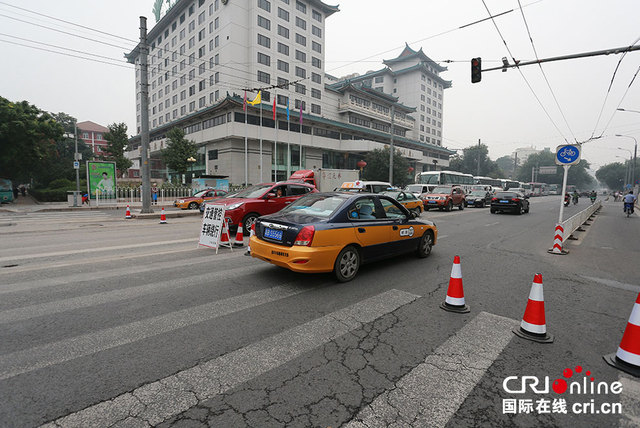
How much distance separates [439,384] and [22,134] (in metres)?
33.5

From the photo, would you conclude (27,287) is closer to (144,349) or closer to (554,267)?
(144,349)

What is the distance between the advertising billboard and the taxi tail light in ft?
76.0

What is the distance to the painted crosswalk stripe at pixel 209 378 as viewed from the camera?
2.15 m

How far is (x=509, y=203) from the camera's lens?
19.2m

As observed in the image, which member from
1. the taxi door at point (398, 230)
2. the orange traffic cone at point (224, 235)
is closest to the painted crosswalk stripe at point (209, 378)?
the taxi door at point (398, 230)

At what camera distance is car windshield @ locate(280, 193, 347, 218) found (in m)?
5.40

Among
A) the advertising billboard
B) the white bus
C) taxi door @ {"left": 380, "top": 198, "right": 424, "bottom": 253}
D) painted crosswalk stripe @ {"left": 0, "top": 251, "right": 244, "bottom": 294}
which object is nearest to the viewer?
painted crosswalk stripe @ {"left": 0, "top": 251, "right": 244, "bottom": 294}

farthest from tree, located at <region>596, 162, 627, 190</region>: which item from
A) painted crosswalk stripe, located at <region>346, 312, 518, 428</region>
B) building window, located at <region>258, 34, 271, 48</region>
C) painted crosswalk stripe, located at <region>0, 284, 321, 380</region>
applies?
painted crosswalk stripe, located at <region>0, 284, 321, 380</region>

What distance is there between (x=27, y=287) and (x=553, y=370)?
684cm

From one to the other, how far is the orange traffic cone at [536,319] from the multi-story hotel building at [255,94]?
30.4 metres

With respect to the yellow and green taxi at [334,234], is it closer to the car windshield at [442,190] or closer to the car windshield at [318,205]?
the car windshield at [318,205]

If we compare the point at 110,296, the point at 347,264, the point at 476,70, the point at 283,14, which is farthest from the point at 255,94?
the point at 110,296

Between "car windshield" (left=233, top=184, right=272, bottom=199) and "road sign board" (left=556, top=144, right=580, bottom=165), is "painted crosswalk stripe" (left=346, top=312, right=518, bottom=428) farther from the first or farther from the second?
"car windshield" (left=233, top=184, right=272, bottom=199)

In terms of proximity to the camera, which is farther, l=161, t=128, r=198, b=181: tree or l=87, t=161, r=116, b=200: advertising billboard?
l=161, t=128, r=198, b=181: tree
